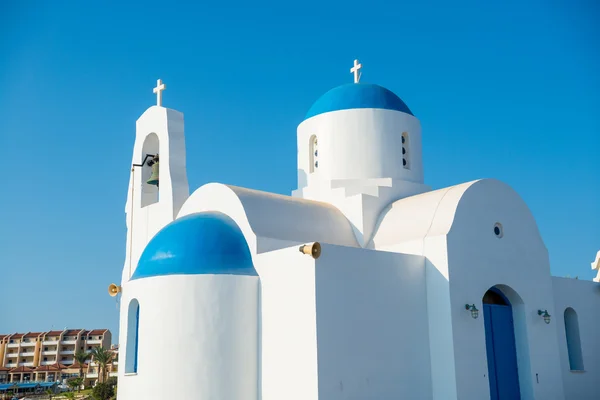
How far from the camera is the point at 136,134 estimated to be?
16.2 metres

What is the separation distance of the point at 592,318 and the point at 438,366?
7.14 metres

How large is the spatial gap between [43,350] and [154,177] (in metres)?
66.3

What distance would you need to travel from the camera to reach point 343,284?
11.2 m

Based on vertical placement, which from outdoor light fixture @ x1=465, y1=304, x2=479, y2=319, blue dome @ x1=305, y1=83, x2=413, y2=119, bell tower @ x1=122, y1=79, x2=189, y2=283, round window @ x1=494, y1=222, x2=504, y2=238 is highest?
blue dome @ x1=305, y1=83, x2=413, y2=119

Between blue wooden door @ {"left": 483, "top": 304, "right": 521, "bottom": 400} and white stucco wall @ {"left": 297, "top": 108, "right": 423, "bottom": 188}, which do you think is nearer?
blue wooden door @ {"left": 483, "top": 304, "right": 521, "bottom": 400}

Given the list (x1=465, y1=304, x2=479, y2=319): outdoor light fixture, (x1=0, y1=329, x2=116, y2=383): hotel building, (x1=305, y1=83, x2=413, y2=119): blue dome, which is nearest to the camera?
(x1=465, y1=304, x2=479, y2=319): outdoor light fixture

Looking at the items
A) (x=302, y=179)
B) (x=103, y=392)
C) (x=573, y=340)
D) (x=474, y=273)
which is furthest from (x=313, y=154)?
(x=103, y=392)

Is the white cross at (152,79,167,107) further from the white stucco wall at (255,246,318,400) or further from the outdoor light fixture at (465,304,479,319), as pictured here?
the outdoor light fixture at (465,304,479,319)

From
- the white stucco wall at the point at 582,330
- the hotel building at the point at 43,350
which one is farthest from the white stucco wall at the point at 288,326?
the hotel building at the point at 43,350

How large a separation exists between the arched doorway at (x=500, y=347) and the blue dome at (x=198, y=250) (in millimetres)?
5360

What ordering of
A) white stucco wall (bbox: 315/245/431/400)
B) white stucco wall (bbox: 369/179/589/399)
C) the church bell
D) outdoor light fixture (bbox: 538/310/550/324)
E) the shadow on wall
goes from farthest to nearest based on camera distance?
1. the shadow on wall
2. the church bell
3. outdoor light fixture (bbox: 538/310/550/324)
4. white stucco wall (bbox: 369/179/589/399)
5. white stucco wall (bbox: 315/245/431/400)

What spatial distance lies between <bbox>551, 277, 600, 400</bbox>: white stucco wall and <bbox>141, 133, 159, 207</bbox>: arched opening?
10140mm

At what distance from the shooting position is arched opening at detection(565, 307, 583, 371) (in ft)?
54.1

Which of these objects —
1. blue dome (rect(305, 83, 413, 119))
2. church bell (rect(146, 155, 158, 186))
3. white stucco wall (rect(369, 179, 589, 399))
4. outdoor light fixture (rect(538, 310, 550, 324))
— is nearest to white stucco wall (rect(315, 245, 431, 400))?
white stucco wall (rect(369, 179, 589, 399))
